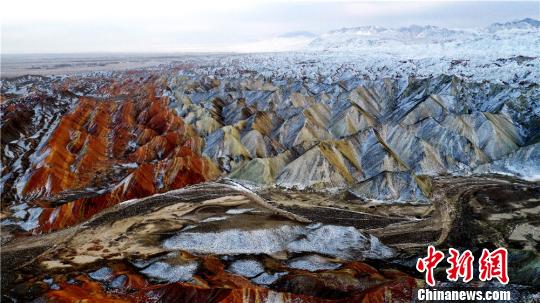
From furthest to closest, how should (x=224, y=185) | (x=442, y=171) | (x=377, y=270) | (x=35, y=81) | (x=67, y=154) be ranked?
1. (x=35, y=81)
2. (x=67, y=154)
3. (x=442, y=171)
4. (x=224, y=185)
5. (x=377, y=270)

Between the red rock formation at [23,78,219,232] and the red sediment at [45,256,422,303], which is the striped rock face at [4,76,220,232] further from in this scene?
the red sediment at [45,256,422,303]

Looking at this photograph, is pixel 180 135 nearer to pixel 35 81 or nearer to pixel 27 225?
pixel 27 225

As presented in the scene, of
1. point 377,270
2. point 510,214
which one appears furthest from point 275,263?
point 510,214

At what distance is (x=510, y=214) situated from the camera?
36.1 meters

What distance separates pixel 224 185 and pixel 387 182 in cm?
1550

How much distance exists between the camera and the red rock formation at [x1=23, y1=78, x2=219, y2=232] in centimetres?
3988

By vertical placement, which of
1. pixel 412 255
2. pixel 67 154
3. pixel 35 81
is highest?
pixel 35 81

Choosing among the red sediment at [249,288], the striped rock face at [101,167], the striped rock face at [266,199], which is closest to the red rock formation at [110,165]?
the striped rock face at [101,167]

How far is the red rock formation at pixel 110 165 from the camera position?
39.9m

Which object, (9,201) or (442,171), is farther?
(442,171)

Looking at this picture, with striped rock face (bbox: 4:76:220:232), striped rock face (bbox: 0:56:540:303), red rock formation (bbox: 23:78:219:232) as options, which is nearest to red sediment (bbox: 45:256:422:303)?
striped rock face (bbox: 0:56:540:303)

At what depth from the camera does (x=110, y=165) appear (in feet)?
168

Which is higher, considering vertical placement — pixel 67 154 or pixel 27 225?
pixel 67 154

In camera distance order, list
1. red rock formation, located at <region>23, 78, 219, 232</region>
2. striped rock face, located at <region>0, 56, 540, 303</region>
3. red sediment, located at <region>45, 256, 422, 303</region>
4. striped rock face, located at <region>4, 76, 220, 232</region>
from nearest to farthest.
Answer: red sediment, located at <region>45, 256, 422, 303</region>
striped rock face, located at <region>0, 56, 540, 303</region>
striped rock face, located at <region>4, 76, 220, 232</region>
red rock formation, located at <region>23, 78, 219, 232</region>
